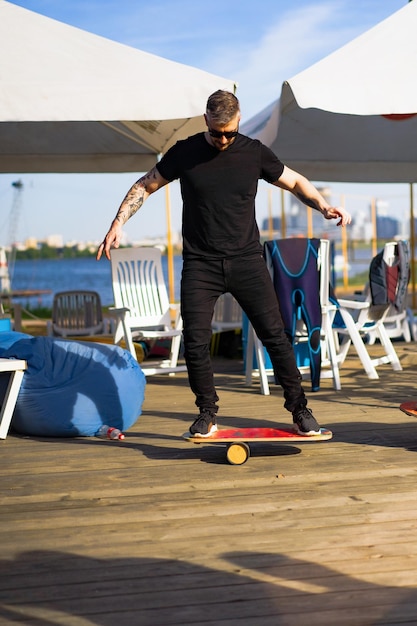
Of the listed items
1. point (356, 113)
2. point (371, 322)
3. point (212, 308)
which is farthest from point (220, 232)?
point (371, 322)

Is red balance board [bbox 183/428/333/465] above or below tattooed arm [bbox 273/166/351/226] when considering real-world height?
below

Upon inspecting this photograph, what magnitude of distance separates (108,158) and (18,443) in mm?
4369

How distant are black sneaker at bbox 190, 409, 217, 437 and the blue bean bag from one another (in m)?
0.84

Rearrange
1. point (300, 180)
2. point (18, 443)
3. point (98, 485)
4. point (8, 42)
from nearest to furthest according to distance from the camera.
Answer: point (98, 485) < point (300, 180) < point (18, 443) < point (8, 42)

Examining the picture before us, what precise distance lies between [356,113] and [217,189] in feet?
3.90

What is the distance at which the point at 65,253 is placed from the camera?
52094mm

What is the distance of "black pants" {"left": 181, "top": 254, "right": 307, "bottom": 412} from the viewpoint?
432 cm

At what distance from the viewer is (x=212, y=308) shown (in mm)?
4379

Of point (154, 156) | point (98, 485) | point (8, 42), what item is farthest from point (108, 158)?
point (98, 485)

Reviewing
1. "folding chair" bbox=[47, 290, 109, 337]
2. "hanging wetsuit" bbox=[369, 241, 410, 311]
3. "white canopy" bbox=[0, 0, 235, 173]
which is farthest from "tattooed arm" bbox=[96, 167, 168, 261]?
"folding chair" bbox=[47, 290, 109, 337]

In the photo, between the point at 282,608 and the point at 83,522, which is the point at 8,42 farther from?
the point at 282,608

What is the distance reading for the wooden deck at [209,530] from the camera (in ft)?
8.27

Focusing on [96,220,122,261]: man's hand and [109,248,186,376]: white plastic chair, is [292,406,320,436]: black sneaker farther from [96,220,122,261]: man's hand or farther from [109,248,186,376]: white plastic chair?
[109,248,186,376]: white plastic chair

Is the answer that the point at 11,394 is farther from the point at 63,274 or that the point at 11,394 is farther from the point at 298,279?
the point at 63,274
